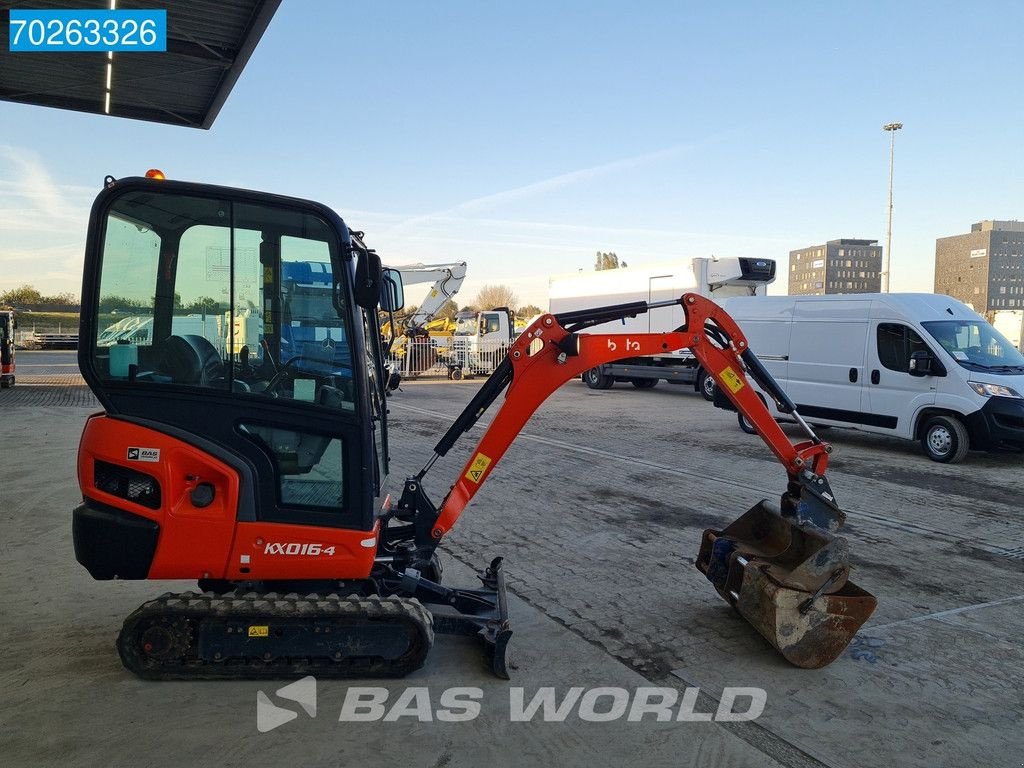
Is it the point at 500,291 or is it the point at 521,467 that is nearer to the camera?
the point at 521,467

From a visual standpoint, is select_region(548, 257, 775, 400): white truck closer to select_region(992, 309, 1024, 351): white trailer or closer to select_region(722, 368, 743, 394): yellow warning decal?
select_region(722, 368, 743, 394): yellow warning decal

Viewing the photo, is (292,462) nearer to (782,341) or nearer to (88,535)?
(88,535)

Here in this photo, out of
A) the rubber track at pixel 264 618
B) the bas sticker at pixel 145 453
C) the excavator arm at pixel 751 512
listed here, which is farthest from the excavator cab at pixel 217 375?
the excavator arm at pixel 751 512

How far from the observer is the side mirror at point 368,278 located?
4129 millimetres

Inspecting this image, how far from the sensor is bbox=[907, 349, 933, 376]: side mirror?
1150 cm

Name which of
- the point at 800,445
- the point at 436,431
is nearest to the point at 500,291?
the point at 436,431

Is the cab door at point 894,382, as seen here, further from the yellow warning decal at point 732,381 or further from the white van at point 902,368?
the yellow warning decal at point 732,381

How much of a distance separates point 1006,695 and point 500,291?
86175mm

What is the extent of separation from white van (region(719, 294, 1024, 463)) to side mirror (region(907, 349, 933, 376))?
0.01 metres

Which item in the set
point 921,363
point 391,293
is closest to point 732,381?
point 391,293

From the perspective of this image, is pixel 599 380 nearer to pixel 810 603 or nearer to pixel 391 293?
pixel 810 603

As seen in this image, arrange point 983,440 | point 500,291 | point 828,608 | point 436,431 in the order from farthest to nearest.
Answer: point 500,291 → point 436,431 → point 983,440 → point 828,608

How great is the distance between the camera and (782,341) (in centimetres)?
1388

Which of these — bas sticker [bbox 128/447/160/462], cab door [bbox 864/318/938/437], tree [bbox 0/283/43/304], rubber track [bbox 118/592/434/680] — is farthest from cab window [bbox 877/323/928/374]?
tree [bbox 0/283/43/304]
